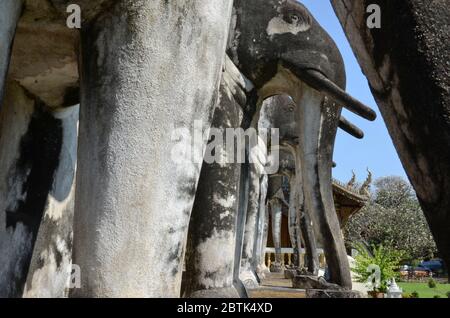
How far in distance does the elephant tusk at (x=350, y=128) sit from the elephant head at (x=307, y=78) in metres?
0.01

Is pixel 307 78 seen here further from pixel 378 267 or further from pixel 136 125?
pixel 378 267

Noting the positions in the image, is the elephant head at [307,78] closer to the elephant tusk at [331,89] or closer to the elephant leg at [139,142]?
the elephant tusk at [331,89]

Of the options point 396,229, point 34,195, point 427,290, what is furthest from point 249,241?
point 396,229

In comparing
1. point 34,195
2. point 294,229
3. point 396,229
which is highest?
point 396,229

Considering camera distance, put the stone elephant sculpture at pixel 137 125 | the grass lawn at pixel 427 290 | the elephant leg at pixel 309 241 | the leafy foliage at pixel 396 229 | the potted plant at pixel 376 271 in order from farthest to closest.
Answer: the leafy foliage at pixel 396 229
the grass lawn at pixel 427 290
the elephant leg at pixel 309 241
the potted plant at pixel 376 271
the stone elephant sculpture at pixel 137 125

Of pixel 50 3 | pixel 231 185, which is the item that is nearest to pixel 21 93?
pixel 50 3

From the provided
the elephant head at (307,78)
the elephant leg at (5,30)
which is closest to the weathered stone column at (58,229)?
the elephant leg at (5,30)

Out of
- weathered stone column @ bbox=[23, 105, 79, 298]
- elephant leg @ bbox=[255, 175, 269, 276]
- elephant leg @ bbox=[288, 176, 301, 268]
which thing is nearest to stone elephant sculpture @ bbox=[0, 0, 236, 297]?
weathered stone column @ bbox=[23, 105, 79, 298]

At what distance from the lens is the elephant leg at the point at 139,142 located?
126 centimetres

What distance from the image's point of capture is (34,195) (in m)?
2.14

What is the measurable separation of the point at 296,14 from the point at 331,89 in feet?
1.84

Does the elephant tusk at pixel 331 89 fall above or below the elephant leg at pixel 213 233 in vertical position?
above

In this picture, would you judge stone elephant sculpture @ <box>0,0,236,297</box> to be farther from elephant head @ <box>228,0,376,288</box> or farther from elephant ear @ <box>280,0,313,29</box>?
elephant ear @ <box>280,0,313,29</box>

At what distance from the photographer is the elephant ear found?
3584mm
